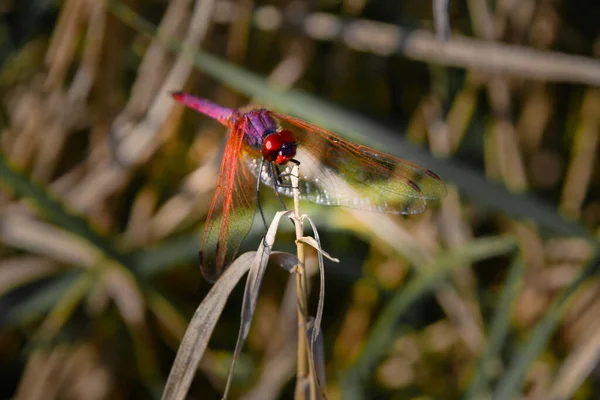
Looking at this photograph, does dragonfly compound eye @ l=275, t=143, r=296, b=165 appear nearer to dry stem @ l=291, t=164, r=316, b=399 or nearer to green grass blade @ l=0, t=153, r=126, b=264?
dry stem @ l=291, t=164, r=316, b=399

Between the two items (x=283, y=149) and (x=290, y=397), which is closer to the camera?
(x=283, y=149)

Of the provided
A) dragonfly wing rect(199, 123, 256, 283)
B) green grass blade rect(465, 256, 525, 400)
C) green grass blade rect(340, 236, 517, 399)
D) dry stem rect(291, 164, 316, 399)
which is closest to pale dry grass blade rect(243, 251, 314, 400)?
green grass blade rect(340, 236, 517, 399)

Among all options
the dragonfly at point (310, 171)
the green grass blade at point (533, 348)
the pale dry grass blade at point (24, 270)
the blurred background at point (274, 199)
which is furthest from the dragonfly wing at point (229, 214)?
the pale dry grass blade at point (24, 270)

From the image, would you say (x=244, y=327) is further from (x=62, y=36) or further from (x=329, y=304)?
(x=62, y=36)

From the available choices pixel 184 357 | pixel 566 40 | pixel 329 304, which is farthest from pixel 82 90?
pixel 566 40

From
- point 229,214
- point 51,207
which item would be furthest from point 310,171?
→ point 51,207

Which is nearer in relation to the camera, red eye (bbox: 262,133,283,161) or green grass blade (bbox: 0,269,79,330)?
red eye (bbox: 262,133,283,161)
